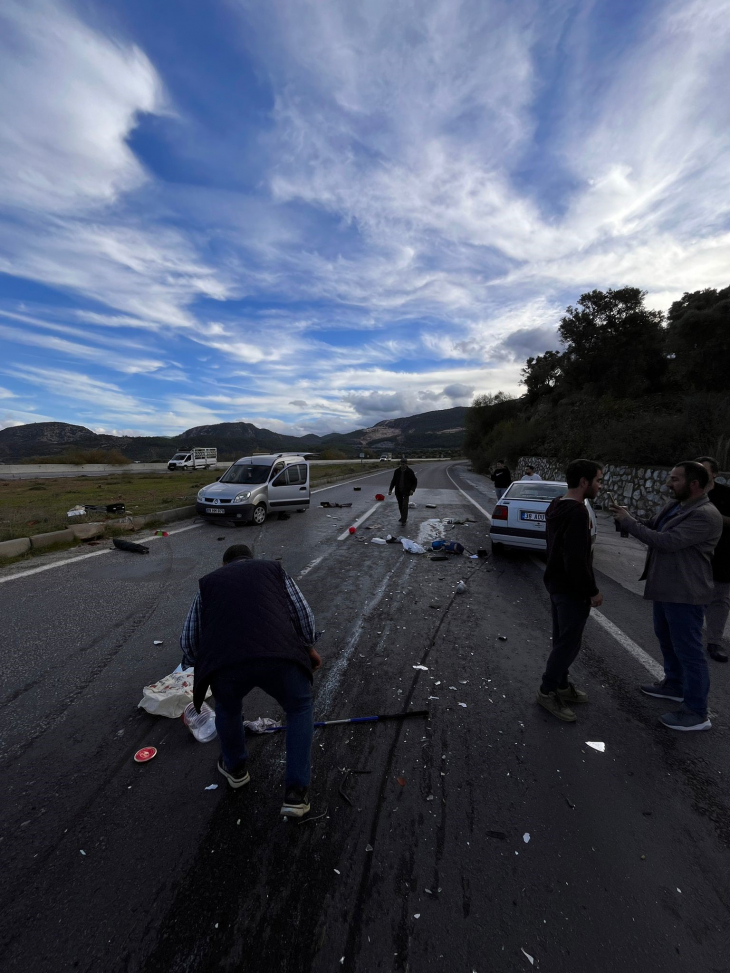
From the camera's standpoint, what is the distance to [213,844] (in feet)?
7.57

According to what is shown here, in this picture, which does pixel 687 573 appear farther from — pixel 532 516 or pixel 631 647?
pixel 532 516

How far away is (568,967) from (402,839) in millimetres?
863

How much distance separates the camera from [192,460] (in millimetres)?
46250

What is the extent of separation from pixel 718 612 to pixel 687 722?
191 centimetres

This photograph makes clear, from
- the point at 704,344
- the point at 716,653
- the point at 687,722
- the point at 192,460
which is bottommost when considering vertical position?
the point at 716,653

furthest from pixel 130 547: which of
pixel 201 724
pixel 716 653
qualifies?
pixel 716 653

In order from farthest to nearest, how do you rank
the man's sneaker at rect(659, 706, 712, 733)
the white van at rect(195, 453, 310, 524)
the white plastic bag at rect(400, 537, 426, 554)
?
the white van at rect(195, 453, 310, 524), the white plastic bag at rect(400, 537, 426, 554), the man's sneaker at rect(659, 706, 712, 733)

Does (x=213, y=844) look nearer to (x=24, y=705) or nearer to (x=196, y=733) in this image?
(x=196, y=733)

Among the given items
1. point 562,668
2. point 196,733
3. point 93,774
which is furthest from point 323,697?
point 562,668

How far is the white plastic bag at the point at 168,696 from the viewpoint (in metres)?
3.41

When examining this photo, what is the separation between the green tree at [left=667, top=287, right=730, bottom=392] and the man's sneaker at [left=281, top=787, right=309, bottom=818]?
2367cm

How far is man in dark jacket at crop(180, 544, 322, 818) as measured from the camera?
7.72ft

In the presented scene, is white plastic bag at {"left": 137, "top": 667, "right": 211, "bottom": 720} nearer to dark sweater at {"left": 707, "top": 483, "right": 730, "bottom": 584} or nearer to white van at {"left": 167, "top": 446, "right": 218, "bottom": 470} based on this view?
dark sweater at {"left": 707, "top": 483, "right": 730, "bottom": 584}

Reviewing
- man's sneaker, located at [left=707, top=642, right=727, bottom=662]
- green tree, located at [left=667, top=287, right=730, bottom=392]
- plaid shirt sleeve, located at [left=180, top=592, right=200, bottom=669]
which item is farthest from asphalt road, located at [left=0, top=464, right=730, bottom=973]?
green tree, located at [left=667, top=287, right=730, bottom=392]
